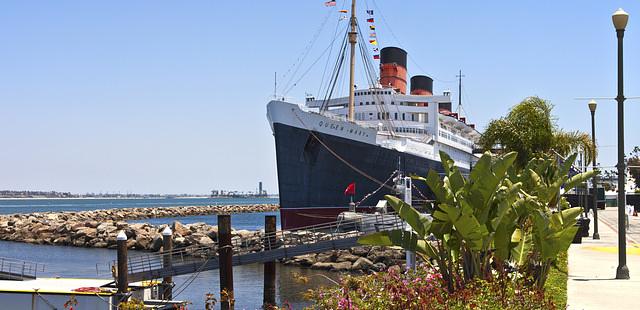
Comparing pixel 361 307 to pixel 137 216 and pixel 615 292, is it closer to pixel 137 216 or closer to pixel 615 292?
pixel 615 292

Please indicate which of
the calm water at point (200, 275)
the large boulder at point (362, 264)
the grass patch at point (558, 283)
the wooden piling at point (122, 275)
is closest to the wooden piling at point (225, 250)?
the wooden piling at point (122, 275)

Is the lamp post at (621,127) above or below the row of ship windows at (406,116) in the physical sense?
below

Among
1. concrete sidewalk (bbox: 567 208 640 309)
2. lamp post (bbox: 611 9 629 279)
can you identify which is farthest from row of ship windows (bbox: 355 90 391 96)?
lamp post (bbox: 611 9 629 279)

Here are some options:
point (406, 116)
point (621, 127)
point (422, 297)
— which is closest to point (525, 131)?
point (621, 127)

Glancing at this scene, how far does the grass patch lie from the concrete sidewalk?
16 cm

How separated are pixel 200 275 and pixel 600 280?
70.6 ft

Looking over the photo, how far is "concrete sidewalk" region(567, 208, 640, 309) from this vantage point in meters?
13.2

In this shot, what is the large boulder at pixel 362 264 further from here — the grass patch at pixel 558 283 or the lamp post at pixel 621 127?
the lamp post at pixel 621 127

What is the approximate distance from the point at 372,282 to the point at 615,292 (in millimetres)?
6651

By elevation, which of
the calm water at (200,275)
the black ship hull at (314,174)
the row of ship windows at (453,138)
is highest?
the row of ship windows at (453,138)

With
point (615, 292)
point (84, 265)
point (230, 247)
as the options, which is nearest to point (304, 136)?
point (84, 265)

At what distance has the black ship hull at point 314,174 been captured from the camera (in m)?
45.2

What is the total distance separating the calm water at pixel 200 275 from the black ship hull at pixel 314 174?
811cm

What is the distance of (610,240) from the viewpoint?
29.2 meters
